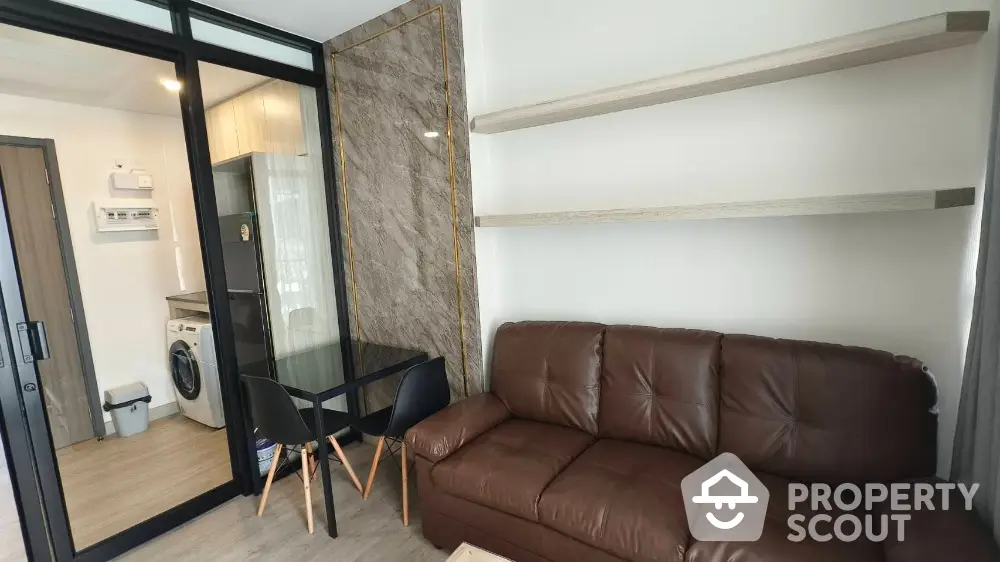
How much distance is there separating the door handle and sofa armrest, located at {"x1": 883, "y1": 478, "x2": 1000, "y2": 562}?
3.10 meters

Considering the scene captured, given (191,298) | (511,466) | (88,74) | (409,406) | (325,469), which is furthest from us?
(191,298)

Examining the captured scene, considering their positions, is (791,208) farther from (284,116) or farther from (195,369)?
(195,369)

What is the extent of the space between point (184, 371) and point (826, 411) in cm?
405

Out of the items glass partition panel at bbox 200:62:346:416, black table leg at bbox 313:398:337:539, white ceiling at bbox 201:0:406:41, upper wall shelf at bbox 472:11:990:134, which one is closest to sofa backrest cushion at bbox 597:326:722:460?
upper wall shelf at bbox 472:11:990:134

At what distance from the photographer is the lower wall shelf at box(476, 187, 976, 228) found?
56.3 inches

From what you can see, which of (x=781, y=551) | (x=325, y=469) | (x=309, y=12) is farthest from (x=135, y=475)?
(x=781, y=551)

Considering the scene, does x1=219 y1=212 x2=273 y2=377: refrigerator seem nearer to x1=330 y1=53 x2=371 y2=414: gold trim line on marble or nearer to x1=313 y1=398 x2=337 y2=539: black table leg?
x1=330 y1=53 x2=371 y2=414: gold trim line on marble

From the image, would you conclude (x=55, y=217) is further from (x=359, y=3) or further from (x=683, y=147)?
(x=683, y=147)

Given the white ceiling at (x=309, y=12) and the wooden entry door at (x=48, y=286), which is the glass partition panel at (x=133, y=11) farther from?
the wooden entry door at (x=48, y=286)

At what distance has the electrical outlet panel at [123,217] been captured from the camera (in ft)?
10.7

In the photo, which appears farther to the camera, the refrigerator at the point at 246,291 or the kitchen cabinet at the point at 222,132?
the refrigerator at the point at 246,291

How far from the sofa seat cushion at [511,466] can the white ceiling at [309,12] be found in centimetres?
239

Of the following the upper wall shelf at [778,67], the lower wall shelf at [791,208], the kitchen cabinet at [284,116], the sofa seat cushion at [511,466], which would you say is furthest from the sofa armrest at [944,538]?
the kitchen cabinet at [284,116]

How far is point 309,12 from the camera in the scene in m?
2.58
